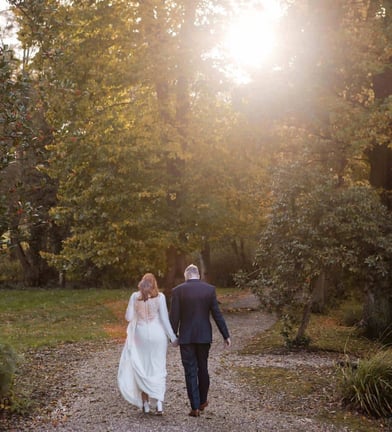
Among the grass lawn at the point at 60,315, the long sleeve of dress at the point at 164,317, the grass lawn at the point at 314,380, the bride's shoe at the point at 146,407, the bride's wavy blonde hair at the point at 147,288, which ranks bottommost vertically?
the grass lawn at the point at 60,315

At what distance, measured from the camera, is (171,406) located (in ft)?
29.8

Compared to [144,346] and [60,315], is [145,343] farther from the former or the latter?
[60,315]

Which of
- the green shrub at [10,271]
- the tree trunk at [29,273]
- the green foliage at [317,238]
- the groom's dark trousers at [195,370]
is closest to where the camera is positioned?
the groom's dark trousers at [195,370]

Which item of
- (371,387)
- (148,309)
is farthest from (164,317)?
(371,387)

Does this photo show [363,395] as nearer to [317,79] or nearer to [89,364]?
[89,364]

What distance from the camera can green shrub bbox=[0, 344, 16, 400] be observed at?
28.4ft

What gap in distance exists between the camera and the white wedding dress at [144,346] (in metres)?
8.74

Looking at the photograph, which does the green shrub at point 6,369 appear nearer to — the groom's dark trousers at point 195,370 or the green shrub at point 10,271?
the groom's dark trousers at point 195,370

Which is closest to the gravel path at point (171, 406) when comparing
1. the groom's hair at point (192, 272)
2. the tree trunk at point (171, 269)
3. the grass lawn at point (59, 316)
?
the groom's hair at point (192, 272)

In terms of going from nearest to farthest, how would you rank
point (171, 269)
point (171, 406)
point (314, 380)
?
point (171, 406) → point (314, 380) → point (171, 269)

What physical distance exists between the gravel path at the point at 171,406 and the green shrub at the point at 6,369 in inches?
22.0

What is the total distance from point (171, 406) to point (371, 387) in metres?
2.76

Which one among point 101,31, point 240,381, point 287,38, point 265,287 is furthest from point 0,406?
point 101,31

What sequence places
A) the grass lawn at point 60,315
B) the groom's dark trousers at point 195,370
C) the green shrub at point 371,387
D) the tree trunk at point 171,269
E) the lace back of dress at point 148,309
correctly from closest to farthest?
the groom's dark trousers at point 195,370 < the green shrub at point 371,387 < the lace back of dress at point 148,309 < the grass lawn at point 60,315 < the tree trunk at point 171,269
